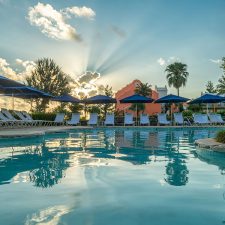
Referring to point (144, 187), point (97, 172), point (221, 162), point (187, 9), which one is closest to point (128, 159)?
point (97, 172)

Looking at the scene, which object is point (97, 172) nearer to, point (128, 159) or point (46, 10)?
point (128, 159)

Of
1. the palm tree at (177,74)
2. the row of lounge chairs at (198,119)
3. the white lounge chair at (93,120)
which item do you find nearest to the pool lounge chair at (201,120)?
the row of lounge chairs at (198,119)

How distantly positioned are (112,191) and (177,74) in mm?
35758

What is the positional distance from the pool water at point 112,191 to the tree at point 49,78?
1369 inches

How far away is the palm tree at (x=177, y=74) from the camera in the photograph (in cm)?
3747

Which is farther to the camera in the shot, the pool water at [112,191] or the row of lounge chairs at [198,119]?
the row of lounge chairs at [198,119]

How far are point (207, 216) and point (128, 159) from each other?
3.29 metres

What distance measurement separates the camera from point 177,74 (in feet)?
124

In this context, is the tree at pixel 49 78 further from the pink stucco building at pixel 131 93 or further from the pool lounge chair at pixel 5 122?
the pool lounge chair at pixel 5 122

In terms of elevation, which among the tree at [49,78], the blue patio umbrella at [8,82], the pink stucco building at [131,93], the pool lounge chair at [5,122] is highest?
the tree at [49,78]

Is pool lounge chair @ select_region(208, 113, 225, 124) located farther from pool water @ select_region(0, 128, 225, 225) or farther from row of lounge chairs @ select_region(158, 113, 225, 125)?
pool water @ select_region(0, 128, 225, 225)

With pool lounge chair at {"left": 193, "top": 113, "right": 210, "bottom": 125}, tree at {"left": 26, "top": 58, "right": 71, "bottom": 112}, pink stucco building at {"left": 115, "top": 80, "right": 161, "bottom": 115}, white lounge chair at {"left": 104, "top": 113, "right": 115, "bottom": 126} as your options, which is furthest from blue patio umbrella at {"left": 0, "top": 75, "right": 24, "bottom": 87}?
tree at {"left": 26, "top": 58, "right": 71, "bottom": 112}

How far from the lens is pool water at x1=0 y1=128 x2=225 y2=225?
2.71 m

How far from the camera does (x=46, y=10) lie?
1506 centimetres
